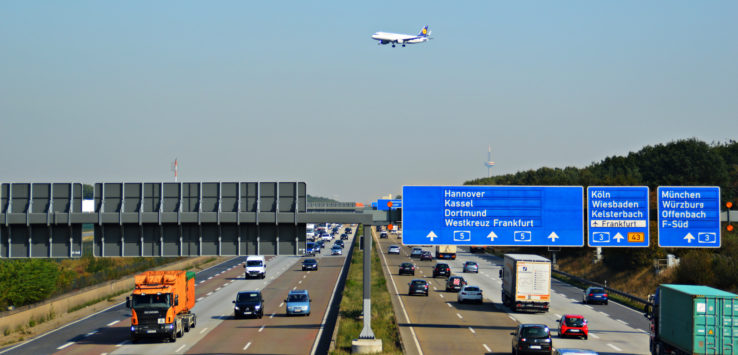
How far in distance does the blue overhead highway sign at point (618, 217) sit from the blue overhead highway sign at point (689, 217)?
0.87 m

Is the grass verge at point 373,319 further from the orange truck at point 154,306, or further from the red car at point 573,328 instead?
the red car at point 573,328

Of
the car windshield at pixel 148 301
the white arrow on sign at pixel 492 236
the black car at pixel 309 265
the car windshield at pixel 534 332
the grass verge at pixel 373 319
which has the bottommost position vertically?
the black car at pixel 309 265

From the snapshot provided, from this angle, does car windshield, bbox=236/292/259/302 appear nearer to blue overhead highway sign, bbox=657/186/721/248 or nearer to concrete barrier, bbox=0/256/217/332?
concrete barrier, bbox=0/256/217/332

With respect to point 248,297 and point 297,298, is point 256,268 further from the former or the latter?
point 248,297

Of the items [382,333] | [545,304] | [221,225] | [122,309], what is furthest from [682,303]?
[122,309]

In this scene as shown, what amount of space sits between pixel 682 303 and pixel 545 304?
78.6 ft

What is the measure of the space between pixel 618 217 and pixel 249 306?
81.7ft

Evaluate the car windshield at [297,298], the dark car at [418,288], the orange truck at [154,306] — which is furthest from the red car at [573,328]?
the dark car at [418,288]

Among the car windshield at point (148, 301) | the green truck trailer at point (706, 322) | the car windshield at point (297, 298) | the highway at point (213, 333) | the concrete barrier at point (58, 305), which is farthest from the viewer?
the car windshield at point (297, 298)

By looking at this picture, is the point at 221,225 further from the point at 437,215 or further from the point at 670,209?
the point at 670,209

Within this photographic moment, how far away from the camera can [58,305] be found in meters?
57.6

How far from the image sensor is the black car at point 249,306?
52219mm

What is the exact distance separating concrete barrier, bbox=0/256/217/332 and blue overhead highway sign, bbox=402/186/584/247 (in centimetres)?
2605

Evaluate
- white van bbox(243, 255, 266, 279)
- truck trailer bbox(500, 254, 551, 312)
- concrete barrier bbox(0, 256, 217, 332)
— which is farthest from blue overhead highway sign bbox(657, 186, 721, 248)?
white van bbox(243, 255, 266, 279)
